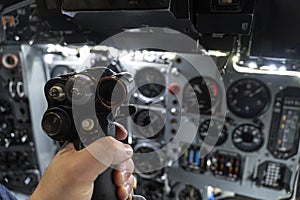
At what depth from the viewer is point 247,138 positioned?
2686 mm

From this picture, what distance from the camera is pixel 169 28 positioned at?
1177 mm

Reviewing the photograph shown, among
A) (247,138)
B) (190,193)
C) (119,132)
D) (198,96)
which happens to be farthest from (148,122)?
(119,132)

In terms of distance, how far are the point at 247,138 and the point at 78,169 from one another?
2188 mm

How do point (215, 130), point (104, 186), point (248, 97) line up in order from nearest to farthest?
point (104, 186)
point (248, 97)
point (215, 130)

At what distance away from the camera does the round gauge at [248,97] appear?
8.39 feet

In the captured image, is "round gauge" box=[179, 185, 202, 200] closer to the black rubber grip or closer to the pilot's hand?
the black rubber grip

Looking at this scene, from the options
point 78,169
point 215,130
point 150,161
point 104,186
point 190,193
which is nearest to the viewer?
point 78,169

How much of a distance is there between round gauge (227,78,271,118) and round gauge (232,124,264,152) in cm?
13

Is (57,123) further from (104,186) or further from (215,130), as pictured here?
(215,130)

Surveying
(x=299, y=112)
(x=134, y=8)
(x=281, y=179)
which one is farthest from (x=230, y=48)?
(x=281, y=179)

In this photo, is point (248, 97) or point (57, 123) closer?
point (57, 123)

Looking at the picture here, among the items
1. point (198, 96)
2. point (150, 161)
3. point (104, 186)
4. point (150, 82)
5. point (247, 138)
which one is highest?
point (104, 186)

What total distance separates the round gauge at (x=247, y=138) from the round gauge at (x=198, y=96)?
35 centimetres

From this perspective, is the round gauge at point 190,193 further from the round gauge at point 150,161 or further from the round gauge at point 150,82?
the round gauge at point 150,82
